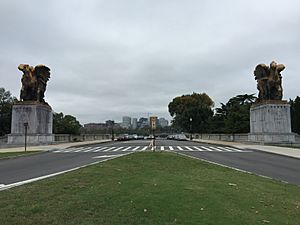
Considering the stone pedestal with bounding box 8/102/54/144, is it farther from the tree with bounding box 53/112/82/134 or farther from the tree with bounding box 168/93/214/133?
the tree with bounding box 168/93/214/133

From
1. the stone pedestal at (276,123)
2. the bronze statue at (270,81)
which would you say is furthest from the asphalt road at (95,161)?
the bronze statue at (270,81)

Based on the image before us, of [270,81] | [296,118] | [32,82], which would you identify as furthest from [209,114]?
[32,82]

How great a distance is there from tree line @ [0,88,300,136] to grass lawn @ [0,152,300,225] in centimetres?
4569

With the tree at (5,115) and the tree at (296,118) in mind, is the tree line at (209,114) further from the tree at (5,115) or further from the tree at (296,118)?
the tree at (5,115)

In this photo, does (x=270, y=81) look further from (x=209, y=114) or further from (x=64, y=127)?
(x=209, y=114)

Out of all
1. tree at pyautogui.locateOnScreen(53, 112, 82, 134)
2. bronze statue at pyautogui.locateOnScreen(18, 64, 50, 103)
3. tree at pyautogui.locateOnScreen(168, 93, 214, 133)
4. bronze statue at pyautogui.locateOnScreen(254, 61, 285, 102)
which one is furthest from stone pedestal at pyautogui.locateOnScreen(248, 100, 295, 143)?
tree at pyautogui.locateOnScreen(168, 93, 214, 133)

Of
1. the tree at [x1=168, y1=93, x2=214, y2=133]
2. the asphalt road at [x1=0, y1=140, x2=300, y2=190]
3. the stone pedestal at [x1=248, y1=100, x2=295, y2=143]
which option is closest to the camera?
the asphalt road at [x1=0, y1=140, x2=300, y2=190]

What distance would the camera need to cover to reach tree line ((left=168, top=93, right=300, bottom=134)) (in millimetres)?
62938

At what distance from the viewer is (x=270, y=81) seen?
1484 inches

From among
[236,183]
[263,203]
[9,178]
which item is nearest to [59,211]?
[263,203]

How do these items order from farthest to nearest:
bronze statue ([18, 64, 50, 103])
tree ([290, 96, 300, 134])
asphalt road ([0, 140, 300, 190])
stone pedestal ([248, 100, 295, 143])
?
tree ([290, 96, 300, 134])
bronze statue ([18, 64, 50, 103])
stone pedestal ([248, 100, 295, 143])
asphalt road ([0, 140, 300, 190])

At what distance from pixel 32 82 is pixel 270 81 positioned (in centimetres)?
2836

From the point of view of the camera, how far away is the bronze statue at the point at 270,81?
123ft

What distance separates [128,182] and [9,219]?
416cm
